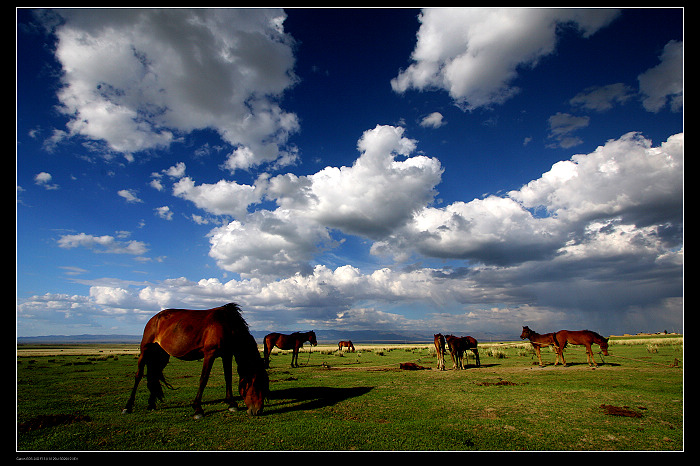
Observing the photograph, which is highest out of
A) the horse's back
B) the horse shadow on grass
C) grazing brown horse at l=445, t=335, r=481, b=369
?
the horse's back

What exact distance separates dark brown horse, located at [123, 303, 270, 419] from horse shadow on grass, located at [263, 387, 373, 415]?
0.98m

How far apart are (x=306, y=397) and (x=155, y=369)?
5.28 m

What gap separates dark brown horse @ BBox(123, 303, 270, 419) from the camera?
8766mm

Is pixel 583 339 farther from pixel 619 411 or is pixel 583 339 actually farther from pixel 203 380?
pixel 203 380

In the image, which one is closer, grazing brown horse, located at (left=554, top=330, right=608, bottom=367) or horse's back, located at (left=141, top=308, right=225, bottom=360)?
horse's back, located at (left=141, top=308, right=225, bottom=360)

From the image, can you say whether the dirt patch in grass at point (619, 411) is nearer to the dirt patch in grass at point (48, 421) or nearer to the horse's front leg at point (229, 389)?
the horse's front leg at point (229, 389)

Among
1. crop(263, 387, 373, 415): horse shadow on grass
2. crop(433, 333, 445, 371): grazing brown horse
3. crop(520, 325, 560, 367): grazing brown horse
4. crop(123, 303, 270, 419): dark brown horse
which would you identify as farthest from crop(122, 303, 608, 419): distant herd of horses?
crop(520, 325, 560, 367): grazing brown horse

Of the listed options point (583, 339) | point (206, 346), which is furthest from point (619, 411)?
point (583, 339)

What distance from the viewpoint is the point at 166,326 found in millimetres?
9344

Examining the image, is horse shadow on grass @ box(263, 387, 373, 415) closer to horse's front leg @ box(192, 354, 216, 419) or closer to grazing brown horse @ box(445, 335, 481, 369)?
horse's front leg @ box(192, 354, 216, 419)

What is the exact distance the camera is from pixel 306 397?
434 inches
